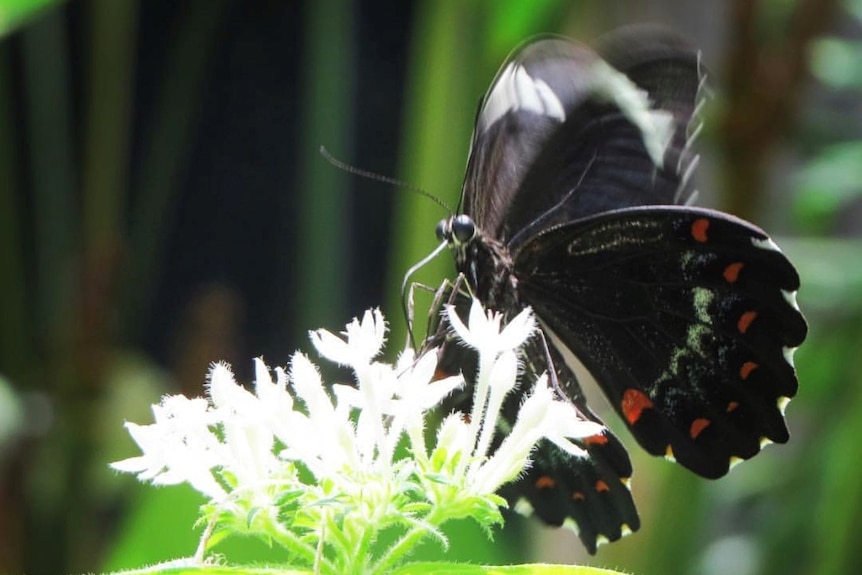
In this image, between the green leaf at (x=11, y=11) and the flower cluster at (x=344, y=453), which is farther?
the green leaf at (x=11, y=11)

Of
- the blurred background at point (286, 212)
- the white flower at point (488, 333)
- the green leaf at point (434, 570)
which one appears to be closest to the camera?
the green leaf at point (434, 570)

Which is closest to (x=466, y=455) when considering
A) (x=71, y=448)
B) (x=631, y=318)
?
(x=631, y=318)

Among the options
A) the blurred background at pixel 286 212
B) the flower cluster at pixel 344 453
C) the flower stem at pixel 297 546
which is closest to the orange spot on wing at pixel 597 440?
the flower cluster at pixel 344 453

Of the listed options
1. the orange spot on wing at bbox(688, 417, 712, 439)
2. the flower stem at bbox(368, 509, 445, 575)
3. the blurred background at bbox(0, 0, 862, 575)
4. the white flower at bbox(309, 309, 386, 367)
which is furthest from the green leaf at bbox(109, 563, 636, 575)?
the blurred background at bbox(0, 0, 862, 575)

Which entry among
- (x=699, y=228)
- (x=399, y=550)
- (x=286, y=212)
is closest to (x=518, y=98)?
(x=699, y=228)

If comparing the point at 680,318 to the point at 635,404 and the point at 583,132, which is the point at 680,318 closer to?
the point at 635,404

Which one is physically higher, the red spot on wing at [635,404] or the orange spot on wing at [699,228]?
the orange spot on wing at [699,228]

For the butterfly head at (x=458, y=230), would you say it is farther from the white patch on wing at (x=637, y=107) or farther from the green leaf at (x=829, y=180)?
the green leaf at (x=829, y=180)
